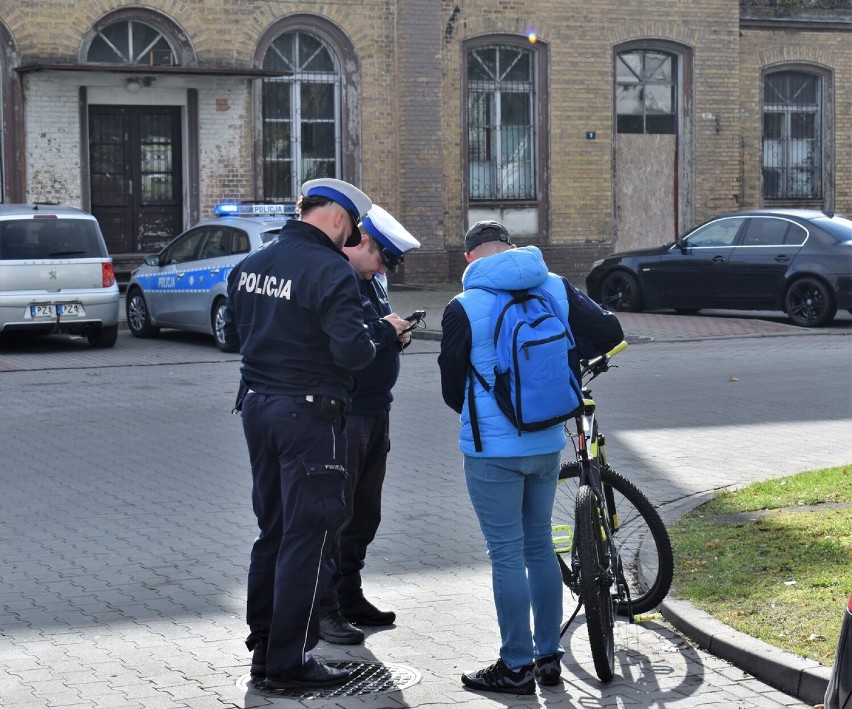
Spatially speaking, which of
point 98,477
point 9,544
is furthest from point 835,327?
point 9,544

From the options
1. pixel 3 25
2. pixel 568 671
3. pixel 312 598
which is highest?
pixel 3 25

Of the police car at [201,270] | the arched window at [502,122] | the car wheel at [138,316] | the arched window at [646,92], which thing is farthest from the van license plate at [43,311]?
the arched window at [646,92]

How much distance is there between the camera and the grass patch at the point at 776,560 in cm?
599

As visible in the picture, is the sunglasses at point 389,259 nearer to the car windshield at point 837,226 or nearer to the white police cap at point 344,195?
the white police cap at point 344,195

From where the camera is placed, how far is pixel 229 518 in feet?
27.8

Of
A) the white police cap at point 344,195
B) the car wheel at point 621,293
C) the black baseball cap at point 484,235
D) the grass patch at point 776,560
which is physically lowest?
the grass patch at point 776,560

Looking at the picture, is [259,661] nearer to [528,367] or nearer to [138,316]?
[528,367]

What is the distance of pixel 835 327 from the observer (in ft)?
64.2

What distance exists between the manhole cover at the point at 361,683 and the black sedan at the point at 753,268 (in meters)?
14.5

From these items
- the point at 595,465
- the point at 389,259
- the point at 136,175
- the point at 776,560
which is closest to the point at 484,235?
the point at 389,259

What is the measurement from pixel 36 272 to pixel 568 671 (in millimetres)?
12257

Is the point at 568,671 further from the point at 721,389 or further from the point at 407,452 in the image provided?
the point at 721,389

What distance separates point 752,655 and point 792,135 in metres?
25.3

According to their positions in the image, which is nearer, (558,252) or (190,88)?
(190,88)
